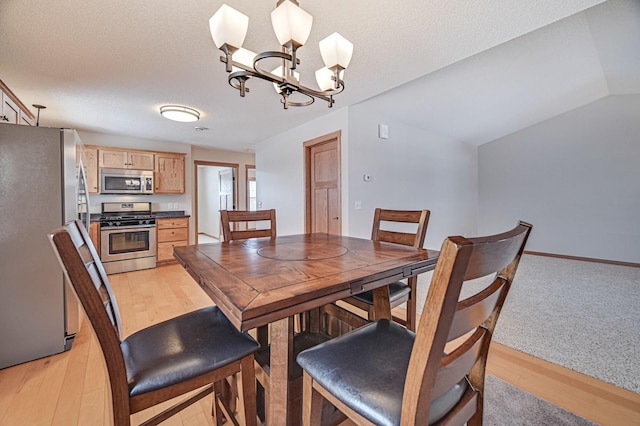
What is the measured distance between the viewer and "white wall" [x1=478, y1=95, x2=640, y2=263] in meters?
4.39

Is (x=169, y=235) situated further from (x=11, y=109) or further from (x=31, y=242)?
(x=31, y=242)

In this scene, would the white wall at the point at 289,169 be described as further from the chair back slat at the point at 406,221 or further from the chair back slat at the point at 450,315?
the chair back slat at the point at 450,315

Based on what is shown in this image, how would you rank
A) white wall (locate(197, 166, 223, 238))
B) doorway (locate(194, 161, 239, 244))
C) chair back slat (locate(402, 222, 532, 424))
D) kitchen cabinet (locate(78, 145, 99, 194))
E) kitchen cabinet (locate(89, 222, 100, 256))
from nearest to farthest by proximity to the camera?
chair back slat (locate(402, 222, 532, 424)) < kitchen cabinet (locate(89, 222, 100, 256)) < kitchen cabinet (locate(78, 145, 99, 194)) < doorway (locate(194, 161, 239, 244)) < white wall (locate(197, 166, 223, 238))

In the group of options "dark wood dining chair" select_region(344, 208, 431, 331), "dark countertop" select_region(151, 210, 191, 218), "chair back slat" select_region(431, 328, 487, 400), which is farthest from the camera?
"dark countertop" select_region(151, 210, 191, 218)

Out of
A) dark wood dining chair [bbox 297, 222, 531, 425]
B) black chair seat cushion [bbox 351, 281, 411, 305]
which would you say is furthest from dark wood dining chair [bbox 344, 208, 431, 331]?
dark wood dining chair [bbox 297, 222, 531, 425]

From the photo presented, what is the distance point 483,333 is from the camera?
763 mm

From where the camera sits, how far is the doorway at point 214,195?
6.31 m

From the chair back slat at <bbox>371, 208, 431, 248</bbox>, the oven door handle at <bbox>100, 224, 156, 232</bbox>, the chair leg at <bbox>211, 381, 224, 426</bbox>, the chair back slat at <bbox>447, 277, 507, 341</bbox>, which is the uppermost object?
the chair back slat at <bbox>371, 208, 431, 248</bbox>

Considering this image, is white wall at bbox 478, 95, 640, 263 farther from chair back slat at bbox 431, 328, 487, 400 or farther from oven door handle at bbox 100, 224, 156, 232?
oven door handle at bbox 100, 224, 156, 232

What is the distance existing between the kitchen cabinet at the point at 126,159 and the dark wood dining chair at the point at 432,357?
499cm

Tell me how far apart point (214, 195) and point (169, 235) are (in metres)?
3.59

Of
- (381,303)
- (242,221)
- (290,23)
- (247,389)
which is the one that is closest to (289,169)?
(242,221)

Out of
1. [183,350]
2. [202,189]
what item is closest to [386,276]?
[183,350]

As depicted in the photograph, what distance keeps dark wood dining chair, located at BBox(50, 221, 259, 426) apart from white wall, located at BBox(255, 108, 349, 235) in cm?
241
